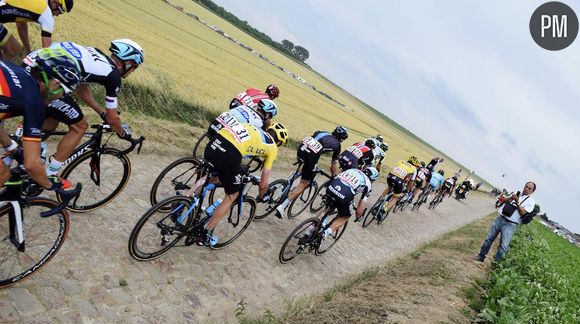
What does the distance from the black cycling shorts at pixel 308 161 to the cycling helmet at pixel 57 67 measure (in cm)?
648

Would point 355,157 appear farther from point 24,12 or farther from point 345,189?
point 24,12

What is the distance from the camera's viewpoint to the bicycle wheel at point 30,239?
4.24 metres

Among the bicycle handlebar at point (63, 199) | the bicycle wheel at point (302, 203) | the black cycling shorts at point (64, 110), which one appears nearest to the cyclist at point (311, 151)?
the bicycle wheel at point (302, 203)

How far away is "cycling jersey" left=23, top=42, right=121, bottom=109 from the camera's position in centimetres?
518

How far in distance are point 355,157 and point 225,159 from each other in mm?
6646

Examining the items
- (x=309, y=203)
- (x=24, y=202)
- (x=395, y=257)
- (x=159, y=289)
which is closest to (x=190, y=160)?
(x=159, y=289)

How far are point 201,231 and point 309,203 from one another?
239 inches

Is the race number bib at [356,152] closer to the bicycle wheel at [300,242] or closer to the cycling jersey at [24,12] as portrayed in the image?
the bicycle wheel at [300,242]

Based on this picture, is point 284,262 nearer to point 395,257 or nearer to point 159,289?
point 159,289

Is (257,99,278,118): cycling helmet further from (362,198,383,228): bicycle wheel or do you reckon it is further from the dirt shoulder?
(362,198,383,228): bicycle wheel

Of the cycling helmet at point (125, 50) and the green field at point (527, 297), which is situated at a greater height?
→ the cycling helmet at point (125, 50)

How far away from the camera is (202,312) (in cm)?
553

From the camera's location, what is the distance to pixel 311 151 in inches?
388

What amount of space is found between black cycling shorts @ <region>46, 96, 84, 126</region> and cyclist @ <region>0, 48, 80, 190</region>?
1.14 meters
